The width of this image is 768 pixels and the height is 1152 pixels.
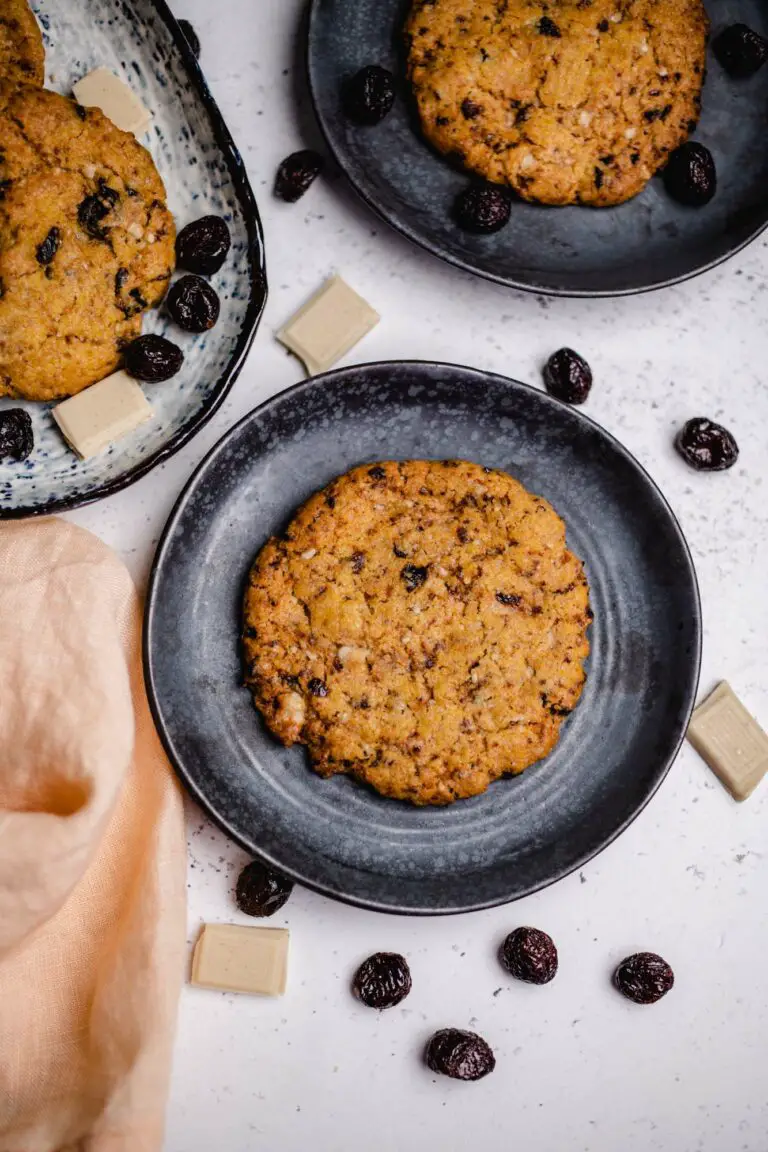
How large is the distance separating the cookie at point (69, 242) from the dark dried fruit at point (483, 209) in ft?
1.79

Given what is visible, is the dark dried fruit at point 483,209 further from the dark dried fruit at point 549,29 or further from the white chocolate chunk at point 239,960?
the white chocolate chunk at point 239,960

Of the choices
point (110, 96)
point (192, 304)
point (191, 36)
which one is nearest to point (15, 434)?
point (192, 304)

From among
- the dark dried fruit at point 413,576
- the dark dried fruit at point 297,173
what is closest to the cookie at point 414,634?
the dark dried fruit at point 413,576

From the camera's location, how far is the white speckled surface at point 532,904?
190cm

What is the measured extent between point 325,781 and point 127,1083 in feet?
1.96

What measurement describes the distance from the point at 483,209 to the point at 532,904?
132 cm

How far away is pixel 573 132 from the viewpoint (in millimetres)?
1908

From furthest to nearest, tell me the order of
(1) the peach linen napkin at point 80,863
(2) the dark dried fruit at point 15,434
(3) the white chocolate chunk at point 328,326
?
(3) the white chocolate chunk at point 328,326 < (2) the dark dried fruit at point 15,434 < (1) the peach linen napkin at point 80,863

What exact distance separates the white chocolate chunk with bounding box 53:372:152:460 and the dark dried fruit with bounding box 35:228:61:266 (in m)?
0.22

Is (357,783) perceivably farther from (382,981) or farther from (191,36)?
(191,36)

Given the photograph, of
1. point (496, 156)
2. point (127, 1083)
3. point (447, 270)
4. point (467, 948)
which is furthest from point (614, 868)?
point (496, 156)

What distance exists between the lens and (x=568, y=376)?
6.49 feet

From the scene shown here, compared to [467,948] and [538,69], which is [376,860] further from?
[538,69]

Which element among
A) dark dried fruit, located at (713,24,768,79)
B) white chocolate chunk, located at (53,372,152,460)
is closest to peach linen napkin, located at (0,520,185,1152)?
white chocolate chunk, located at (53,372,152,460)
